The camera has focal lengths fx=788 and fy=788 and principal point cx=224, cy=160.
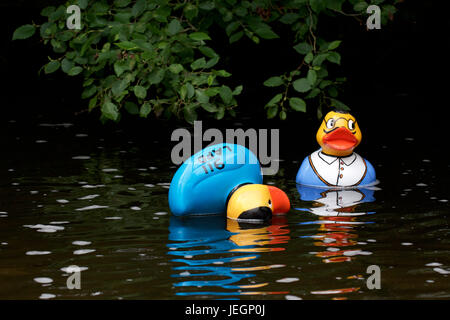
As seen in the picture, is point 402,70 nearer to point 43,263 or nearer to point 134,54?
point 134,54

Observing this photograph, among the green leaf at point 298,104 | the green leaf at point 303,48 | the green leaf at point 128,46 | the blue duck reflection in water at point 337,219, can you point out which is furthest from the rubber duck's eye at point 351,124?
the green leaf at point 128,46

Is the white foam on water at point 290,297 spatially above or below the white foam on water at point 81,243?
below

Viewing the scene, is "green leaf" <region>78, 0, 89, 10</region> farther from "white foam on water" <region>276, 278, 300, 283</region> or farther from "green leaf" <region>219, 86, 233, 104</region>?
"white foam on water" <region>276, 278, 300, 283</region>

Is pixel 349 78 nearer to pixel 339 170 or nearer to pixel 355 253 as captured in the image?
pixel 339 170

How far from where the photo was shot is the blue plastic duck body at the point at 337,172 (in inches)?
387

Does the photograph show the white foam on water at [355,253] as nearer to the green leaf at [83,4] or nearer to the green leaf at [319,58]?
the green leaf at [319,58]

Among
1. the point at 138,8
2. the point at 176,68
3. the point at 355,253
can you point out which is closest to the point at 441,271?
the point at 355,253

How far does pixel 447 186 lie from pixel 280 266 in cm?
407

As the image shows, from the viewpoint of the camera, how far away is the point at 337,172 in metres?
9.82

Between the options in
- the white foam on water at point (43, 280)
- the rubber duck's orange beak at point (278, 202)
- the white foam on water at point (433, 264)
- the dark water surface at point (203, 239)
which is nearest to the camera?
the dark water surface at point (203, 239)

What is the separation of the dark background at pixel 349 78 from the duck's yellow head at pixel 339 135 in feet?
11.5

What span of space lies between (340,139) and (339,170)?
39 centimetres

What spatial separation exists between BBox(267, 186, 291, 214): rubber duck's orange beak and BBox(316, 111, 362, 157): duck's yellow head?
171 cm

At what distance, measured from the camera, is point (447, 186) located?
9.83 meters
